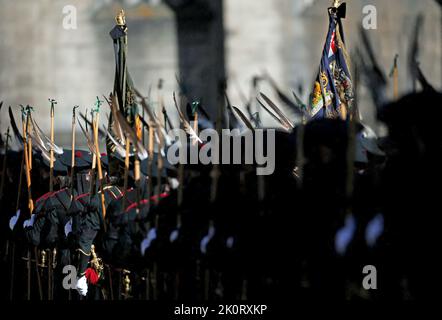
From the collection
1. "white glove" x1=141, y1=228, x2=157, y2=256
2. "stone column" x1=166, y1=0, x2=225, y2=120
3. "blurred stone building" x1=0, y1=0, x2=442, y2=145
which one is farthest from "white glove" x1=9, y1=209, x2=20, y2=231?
"stone column" x1=166, y1=0, x2=225, y2=120

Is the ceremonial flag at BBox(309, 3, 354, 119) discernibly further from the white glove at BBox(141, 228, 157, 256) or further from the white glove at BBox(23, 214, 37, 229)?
the white glove at BBox(23, 214, 37, 229)

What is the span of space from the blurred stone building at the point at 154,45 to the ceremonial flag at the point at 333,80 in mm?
3100

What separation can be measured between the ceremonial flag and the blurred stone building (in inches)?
122

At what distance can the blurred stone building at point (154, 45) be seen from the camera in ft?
39.5

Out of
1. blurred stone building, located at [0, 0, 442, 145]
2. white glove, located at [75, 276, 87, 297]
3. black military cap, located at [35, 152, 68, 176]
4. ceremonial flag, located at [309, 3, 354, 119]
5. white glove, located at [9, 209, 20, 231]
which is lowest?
white glove, located at [75, 276, 87, 297]

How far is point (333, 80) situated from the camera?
26.7 ft

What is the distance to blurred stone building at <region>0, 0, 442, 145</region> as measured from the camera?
1204 centimetres

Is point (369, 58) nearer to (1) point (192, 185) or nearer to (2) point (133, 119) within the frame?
(1) point (192, 185)

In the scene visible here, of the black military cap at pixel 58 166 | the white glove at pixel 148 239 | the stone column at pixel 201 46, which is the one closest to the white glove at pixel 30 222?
the black military cap at pixel 58 166

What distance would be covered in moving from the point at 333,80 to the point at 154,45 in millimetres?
5965

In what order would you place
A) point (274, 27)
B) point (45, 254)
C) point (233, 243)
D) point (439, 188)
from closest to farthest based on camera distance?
point (439, 188) < point (233, 243) < point (45, 254) < point (274, 27)

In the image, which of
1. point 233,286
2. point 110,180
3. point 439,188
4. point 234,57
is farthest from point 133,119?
point 234,57

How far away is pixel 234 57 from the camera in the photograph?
12.5 meters

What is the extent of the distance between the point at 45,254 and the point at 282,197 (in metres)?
3.79
